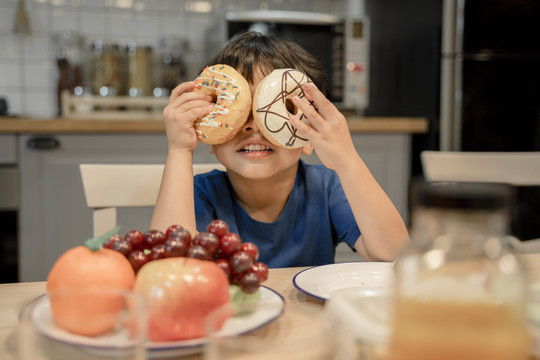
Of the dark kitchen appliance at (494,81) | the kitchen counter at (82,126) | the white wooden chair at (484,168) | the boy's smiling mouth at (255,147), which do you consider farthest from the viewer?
the dark kitchen appliance at (494,81)

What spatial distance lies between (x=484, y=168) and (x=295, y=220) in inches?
18.7

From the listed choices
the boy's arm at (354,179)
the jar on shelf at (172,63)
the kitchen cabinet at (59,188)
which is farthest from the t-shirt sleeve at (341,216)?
the jar on shelf at (172,63)

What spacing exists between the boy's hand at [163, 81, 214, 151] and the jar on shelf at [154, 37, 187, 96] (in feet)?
5.26

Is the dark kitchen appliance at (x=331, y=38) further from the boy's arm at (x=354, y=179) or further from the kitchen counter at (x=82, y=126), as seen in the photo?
the boy's arm at (x=354, y=179)

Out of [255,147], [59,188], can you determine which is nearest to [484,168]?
[255,147]

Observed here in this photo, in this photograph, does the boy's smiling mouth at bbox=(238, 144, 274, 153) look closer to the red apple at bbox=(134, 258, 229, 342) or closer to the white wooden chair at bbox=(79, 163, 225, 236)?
the white wooden chair at bbox=(79, 163, 225, 236)

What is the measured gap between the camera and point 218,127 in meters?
0.94

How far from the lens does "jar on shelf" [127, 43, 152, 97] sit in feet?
8.11

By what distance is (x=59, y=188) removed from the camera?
188cm

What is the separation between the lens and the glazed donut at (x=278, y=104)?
91 cm

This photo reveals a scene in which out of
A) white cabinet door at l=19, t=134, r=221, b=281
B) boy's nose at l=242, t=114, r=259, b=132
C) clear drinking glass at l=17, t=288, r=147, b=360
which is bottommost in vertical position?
white cabinet door at l=19, t=134, r=221, b=281

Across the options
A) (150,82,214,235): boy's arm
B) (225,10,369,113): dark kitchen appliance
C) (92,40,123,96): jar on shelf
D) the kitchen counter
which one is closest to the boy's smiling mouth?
(150,82,214,235): boy's arm

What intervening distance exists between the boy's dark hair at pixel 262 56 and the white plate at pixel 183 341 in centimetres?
63

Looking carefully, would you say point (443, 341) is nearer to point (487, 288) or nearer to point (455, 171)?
point (487, 288)
